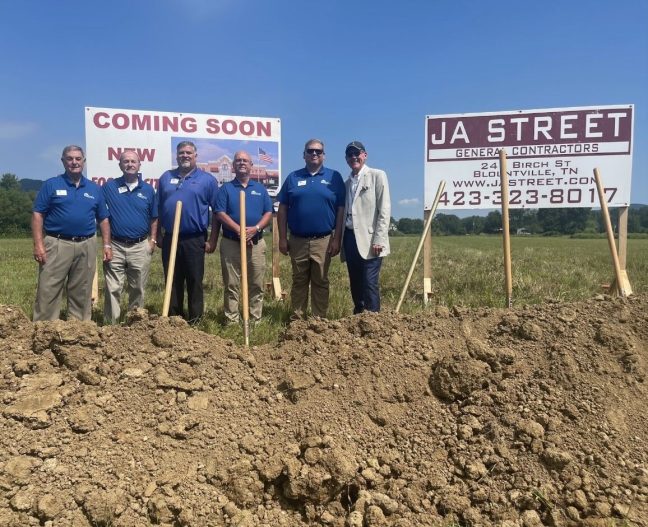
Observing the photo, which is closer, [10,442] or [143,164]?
[10,442]

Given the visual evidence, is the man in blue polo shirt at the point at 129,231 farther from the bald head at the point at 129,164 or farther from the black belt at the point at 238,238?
the black belt at the point at 238,238

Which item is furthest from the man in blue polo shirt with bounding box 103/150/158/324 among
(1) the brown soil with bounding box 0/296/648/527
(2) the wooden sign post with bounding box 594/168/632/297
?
(2) the wooden sign post with bounding box 594/168/632/297

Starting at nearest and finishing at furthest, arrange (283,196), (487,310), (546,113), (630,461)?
(630,461) < (487,310) < (283,196) < (546,113)

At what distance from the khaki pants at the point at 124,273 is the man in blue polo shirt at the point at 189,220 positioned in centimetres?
29

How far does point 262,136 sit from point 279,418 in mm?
6169

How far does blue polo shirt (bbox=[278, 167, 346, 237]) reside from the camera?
5652 mm

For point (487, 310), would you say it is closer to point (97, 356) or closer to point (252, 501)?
point (252, 501)

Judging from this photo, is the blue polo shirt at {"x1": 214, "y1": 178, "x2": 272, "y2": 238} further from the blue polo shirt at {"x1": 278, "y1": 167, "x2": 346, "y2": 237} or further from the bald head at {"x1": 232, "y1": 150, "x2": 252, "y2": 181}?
the blue polo shirt at {"x1": 278, "y1": 167, "x2": 346, "y2": 237}

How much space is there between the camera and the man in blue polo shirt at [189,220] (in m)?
5.71

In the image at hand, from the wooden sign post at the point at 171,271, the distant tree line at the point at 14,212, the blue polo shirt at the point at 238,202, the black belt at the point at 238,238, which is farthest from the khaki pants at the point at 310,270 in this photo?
the distant tree line at the point at 14,212

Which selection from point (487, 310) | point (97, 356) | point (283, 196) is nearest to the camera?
point (97, 356)

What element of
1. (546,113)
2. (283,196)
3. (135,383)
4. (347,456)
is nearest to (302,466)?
(347,456)

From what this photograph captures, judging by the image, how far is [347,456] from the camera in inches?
114

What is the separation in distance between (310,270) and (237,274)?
0.97 m
